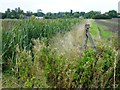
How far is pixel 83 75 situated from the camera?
4.32m

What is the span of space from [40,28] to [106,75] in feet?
22.5

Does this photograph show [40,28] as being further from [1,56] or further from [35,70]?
[35,70]

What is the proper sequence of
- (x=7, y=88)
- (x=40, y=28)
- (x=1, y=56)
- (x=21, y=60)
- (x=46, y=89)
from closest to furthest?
(x=46, y=89) → (x=21, y=60) → (x=7, y=88) → (x=1, y=56) → (x=40, y=28)

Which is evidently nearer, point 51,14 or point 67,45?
point 67,45

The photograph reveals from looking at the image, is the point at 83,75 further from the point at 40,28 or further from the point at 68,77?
the point at 40,28

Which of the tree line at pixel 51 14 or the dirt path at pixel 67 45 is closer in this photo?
the dirt path at pixel 67 45

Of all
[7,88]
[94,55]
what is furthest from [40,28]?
[94,55]

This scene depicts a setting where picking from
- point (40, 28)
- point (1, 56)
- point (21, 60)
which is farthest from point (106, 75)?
point (40, 28)

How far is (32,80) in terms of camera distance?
4.30 m

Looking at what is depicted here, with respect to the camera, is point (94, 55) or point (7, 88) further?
point (7, 88)

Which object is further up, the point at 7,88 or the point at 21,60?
the point at 21,60

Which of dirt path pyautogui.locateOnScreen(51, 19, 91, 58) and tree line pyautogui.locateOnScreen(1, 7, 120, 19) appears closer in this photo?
dirt path pyautogui.locateOnScreen(51, 19, 91, 58)

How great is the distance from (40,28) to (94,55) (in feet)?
21.1

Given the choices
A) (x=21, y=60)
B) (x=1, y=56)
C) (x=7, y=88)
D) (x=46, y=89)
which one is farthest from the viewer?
(x=1, y=56)
